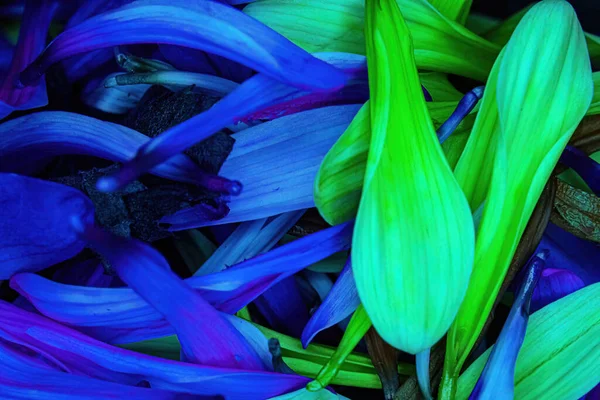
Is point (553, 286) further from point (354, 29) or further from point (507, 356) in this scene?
point (354, 29)

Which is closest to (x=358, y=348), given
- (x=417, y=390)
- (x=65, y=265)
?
(x=417, y=390)

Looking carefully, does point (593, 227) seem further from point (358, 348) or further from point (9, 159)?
point (9, 159)

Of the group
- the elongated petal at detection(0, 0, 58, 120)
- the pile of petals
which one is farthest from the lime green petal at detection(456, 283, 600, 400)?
the elongated petal at detection(0, 0, 58, 120)

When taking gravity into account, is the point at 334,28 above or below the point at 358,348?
above

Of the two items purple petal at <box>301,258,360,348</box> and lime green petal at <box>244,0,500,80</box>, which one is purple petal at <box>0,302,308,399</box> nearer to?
purple petal at <box>301,258,360,348</box>

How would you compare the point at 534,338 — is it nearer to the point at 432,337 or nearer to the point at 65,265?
the point at 432,337

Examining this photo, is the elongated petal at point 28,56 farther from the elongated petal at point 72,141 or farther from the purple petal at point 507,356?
the purple petal at point 507,356
